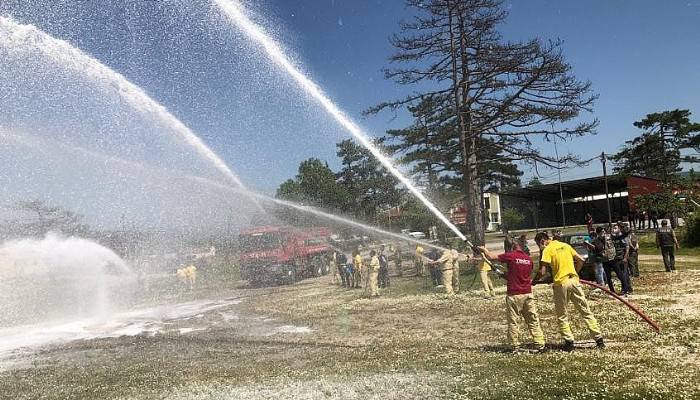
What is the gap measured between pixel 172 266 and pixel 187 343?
23170 mm

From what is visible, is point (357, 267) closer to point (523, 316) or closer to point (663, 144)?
point (523, 316)

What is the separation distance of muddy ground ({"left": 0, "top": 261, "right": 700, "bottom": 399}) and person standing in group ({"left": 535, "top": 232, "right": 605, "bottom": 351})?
0.36 meters

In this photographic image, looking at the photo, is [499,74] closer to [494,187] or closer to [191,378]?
[191,378]

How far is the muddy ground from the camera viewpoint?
7605 millimetres

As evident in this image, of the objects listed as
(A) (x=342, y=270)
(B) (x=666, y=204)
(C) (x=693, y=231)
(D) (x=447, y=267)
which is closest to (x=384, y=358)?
(D) (x=447, y=267)

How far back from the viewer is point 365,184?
57875mm

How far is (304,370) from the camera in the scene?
9.38m

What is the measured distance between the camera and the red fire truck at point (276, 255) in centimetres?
2870

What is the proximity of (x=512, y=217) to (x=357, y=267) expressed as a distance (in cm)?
5582

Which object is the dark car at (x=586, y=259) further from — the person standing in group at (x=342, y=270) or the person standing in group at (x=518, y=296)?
the person standing in group at (x=342, y=270)

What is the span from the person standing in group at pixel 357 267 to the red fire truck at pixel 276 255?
5.92m

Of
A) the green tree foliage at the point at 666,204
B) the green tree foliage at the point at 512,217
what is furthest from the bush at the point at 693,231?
the green tree foliage at the point at 512,217

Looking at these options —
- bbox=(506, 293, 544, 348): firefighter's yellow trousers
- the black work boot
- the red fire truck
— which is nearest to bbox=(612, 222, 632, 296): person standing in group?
the black work boot

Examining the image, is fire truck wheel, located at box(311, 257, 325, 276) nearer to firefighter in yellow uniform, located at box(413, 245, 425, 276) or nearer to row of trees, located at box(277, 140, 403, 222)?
firefighter in yellow uniform, located at box(413, 245, 425, 276)
